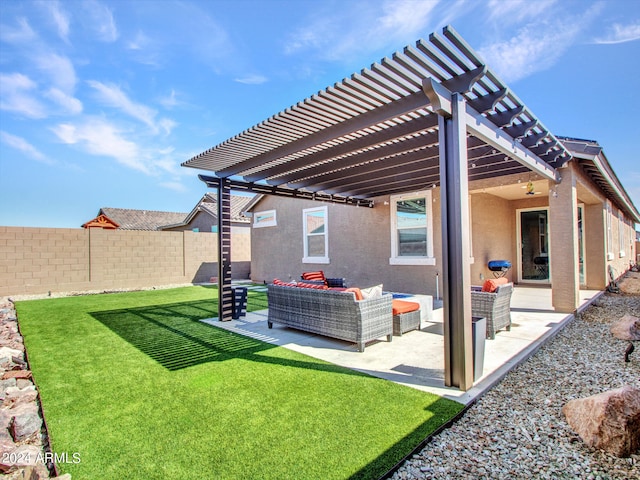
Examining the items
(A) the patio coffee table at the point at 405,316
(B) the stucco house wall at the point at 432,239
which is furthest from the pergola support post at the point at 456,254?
(B) the stucco house wall at the point at 432,239

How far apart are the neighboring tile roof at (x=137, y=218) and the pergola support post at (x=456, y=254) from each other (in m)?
30.8

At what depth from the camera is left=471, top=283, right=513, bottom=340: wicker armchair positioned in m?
5.55

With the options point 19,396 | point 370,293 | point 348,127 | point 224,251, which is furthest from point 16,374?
point 348,127

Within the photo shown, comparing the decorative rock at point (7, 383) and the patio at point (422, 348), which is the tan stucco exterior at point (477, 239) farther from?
the decorative rock at point (7, 383)

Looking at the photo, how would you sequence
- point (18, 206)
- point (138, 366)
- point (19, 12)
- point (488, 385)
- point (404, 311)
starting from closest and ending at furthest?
point (488, 385) < point (138, 366) < point (404, 311) < point (19, 12) < point (18, 206)

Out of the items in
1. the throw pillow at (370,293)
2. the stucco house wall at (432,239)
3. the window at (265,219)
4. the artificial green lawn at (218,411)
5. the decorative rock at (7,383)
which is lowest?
the artificial green lawn at (218,411)

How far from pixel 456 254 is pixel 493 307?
248cm

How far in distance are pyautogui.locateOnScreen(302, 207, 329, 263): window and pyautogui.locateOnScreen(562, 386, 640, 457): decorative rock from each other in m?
10.1

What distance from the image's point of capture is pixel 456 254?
365 cm

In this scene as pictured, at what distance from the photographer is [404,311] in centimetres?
597

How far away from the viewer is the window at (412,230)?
393 inches

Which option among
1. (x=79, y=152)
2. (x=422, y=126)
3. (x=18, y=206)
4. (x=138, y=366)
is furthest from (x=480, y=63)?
(x=18, y=206)

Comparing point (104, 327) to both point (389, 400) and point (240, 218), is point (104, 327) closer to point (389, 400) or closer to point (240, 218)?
point (389, 400)

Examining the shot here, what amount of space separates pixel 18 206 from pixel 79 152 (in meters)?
9.77
